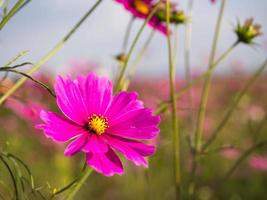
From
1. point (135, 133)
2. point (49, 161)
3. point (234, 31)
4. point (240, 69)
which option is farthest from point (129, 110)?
point (240, 69)

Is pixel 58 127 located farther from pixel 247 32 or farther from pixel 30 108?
pixel 247 32

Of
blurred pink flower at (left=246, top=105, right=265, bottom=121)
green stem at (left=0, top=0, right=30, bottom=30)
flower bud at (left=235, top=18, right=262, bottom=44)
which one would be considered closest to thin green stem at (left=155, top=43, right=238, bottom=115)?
flower bud at (left=235, top=18, right=262, bottom=44)

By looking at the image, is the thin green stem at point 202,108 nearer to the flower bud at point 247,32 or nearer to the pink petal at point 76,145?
the flower bud at point 247,32

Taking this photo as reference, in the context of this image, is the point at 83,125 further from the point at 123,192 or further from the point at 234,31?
the point at 123,192

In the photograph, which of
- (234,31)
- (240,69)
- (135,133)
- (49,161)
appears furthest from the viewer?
(240,69)

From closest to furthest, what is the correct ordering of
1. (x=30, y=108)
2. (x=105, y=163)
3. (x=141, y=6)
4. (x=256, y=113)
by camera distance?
(x=105, y=163) → (x=30, y=108) → (x=141, y=6) → (x=256, y=113)

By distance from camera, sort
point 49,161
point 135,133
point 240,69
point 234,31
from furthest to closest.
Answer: point 240,69 → point 49,161 → point 234,31 → point 135,133

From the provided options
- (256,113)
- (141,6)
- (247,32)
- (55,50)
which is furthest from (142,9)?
(256,113)

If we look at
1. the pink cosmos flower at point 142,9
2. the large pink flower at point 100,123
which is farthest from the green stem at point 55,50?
the pink cosmos flower at point 142,9
